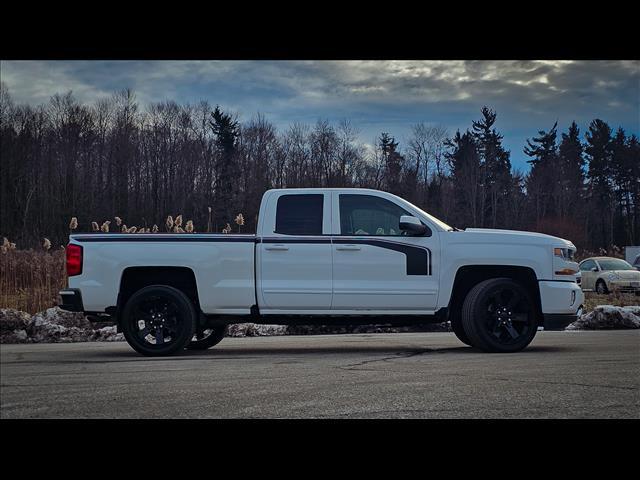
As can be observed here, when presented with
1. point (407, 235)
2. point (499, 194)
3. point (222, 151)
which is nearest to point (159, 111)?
point (222, 151)

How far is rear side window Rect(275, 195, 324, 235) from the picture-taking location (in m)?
7.30

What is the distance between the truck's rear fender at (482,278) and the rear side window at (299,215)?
5.15ft

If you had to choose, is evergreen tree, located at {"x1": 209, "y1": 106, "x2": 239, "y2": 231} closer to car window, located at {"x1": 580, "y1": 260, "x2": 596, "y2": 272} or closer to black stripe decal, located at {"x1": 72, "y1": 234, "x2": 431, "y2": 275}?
black stripe decal, located at {"x1": 72, "y1": 234, "x2": 431, "y2": 275}

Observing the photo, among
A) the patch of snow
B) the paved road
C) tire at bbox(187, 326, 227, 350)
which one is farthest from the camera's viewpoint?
the patch of snow

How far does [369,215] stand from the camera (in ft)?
24.2

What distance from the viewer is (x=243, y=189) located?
288 inches

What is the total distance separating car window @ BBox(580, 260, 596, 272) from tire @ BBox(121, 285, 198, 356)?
422cm

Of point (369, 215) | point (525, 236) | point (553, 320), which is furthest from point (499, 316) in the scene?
point (369, 215)

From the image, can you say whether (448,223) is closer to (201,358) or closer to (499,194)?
(499,194)

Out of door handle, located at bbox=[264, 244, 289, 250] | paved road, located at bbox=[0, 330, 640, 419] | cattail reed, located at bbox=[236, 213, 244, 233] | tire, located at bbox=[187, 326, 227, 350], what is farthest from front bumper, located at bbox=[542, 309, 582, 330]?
tire, located at bbox=[187, 326, 227, 350]

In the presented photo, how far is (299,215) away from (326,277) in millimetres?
756

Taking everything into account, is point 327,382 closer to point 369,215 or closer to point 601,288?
point 369,215

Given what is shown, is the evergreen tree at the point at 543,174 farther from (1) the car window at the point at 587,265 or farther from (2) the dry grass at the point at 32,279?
(2) the dry grass at the point at 32,279

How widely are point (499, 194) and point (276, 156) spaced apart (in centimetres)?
233
